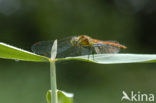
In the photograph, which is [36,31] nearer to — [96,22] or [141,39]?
[96,22]

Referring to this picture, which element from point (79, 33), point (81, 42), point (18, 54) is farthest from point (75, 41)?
point (79, 33)

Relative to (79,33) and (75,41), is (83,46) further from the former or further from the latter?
(79,33)

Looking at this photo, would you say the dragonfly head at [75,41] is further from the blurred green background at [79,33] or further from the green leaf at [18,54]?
the blurred green background at [79,33]

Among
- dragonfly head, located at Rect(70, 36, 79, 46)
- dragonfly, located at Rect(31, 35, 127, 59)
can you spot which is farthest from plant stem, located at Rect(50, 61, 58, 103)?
dragonfly head, located at Rect(70, 36, 79, 46)

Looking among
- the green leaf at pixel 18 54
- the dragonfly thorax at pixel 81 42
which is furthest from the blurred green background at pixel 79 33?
the green leaf at pixel 18 54

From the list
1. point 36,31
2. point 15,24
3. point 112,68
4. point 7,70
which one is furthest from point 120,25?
point 7,70

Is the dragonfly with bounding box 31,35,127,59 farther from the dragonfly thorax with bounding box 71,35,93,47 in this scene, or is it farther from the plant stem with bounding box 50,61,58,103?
the plant stem with bounding box 50,61,58,103
